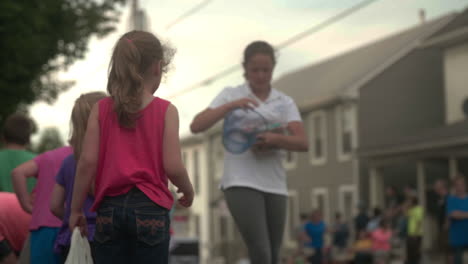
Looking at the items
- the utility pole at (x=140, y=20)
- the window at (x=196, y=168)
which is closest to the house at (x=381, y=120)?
the utility pole at (x=140, y=20)

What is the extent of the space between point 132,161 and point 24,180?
8.58ft

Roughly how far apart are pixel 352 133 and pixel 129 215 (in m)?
35.9

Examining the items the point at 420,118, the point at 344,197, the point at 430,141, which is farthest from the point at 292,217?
the point at 430,141

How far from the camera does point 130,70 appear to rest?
4449 millimetres

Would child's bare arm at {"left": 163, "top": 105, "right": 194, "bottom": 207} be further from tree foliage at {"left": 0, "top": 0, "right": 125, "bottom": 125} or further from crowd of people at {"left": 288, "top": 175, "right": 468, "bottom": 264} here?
tree foliage at {"left": 0, "top": 0, "right": 125, "bottom": 125}

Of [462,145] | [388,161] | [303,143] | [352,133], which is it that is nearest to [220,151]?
[352,133]

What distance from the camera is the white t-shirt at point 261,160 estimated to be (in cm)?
670

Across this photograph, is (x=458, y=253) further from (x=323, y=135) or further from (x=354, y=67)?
(x=354, y=67)

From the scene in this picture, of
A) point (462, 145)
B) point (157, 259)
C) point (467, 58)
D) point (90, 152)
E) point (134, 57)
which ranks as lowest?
point (157, 259)

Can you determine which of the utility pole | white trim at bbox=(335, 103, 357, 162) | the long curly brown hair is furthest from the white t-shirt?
white trim at bbox=(335, 103, 357, 162)

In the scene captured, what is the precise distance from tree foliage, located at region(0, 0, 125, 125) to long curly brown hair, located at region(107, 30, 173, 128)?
657 inches

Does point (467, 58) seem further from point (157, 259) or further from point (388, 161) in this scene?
point (157, 259)

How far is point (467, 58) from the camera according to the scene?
34000 mm

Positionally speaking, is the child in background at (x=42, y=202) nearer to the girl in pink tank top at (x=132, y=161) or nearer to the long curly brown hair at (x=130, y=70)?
the girl in pink tank top at (x=132, y=161)
